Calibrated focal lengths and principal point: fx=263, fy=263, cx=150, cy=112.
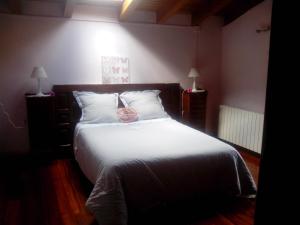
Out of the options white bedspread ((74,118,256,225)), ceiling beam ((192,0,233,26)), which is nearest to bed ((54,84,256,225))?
white bedspread ((74,118,256,225))

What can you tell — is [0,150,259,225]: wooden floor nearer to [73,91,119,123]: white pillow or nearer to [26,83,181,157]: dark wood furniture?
[26,83,181,157]: dark wood furniture

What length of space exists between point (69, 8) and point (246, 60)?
2526mm

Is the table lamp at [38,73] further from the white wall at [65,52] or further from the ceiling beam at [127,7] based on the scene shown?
the ceiling beam at [127,7]

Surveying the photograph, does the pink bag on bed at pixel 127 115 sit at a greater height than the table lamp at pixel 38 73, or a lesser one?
lesser

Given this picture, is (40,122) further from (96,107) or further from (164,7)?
(164,7)

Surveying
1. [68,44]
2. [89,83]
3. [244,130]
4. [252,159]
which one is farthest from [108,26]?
[252,159]

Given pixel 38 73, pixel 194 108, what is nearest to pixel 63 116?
pixel 38 73

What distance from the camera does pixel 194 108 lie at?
3982 mm

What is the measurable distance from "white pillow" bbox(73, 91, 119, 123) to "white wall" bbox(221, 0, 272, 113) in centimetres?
191

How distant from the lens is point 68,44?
351 centimetres

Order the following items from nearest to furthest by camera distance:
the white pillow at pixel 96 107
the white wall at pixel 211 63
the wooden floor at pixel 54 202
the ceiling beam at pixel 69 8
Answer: the wooden floor at pixel 54 202, the ceiling beam at pixel 69 8, the white pillow at pixel 96 107, the white wall at pixel 211 63

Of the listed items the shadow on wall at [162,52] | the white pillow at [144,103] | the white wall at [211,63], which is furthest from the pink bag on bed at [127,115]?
the white wall at [211,63]

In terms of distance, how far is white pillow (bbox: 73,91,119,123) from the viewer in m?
3.25

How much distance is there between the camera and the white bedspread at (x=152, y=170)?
6.43 ft
